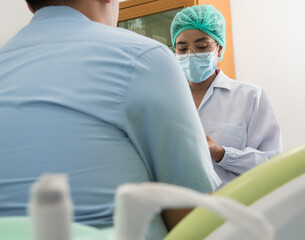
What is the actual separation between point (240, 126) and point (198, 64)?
0.36 meters

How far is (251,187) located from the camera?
509mm

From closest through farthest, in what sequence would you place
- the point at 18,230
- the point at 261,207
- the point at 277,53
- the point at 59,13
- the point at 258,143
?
the point at 18,230
the point at 261,207
the point at 59,13
the point at 258,143
the point at 277,53

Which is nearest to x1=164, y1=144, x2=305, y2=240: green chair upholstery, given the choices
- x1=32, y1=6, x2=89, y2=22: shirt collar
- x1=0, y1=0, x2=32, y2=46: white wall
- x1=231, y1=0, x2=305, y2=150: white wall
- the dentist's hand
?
x1=32, y1=6, x2=89, y2=22: shirt collar

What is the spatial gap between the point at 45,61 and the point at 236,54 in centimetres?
258

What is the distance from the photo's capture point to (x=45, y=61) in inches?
28.0

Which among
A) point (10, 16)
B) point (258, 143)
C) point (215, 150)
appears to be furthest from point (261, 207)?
point (10, 16)

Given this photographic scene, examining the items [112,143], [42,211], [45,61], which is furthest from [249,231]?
[45,61]

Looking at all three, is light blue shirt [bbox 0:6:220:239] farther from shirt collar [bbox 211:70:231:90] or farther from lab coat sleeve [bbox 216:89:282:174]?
shirt collar [bbox 211:70:231:90]

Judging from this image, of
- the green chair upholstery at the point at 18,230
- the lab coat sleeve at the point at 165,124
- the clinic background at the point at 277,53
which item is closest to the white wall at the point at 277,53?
the clinic background at the point at 277,53

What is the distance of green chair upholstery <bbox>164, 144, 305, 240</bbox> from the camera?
1.65 feet

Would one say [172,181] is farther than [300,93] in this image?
No

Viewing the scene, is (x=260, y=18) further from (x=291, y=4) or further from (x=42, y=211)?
(x=42, y=211)

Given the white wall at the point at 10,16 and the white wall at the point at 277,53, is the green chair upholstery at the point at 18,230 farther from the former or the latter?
the white wall at the point at 10,16

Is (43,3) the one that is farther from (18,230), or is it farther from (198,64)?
(198,64)
